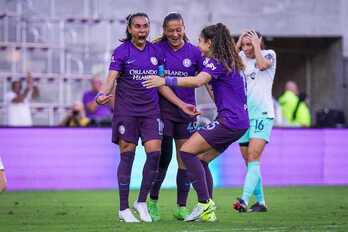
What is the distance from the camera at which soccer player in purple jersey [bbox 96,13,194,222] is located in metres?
10.9

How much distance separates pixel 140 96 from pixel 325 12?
649 inches

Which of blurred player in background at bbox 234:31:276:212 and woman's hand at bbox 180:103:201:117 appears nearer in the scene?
woman's hand at bbox 180:103:201:117

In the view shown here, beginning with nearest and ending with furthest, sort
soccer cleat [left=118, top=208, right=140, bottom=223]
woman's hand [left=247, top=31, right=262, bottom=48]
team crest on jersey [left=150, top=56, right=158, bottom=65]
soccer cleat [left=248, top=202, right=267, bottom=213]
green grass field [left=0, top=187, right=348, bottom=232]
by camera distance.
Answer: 1. green grass field [left=0, top=187, right=348, bottom=232]
2. soccer cleat [left=118, top=208, right=140, bottom=223]
3. team crest on jersey [left=150, top=56, right=158, bottom=65]
4. soccer cleat [left=248, top=202, right=267, bottom=213]
5. woman's hand [left=247, top=31, right=262, bottom=48]

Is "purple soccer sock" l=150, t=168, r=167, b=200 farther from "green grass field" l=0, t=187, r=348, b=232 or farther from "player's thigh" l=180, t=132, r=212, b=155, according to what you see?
"player's thigh" l=180, t=132, r=212, b=155

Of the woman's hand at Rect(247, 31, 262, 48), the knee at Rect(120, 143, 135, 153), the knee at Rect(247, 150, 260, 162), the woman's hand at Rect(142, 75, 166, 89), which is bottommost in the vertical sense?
the knee at Rect(247, 150, 260, 162)

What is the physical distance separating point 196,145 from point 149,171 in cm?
57

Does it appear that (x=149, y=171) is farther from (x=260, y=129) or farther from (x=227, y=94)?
(x=260, y=129)

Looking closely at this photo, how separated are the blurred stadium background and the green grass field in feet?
4.52

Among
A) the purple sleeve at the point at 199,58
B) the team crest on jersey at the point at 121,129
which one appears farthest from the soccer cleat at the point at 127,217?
the purple sleeve at the point at 199,58

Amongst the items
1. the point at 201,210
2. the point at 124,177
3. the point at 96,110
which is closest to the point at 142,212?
the point at 124,177

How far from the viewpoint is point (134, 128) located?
10969mm

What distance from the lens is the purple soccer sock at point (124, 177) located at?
10.9 m

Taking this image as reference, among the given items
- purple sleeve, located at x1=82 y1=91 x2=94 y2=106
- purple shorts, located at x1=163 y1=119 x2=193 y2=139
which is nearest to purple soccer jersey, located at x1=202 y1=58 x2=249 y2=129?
purple shorts, located at x1=163 y1=119 x2=193 y2=139

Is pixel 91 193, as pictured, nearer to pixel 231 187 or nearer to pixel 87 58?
pixel 231 187
